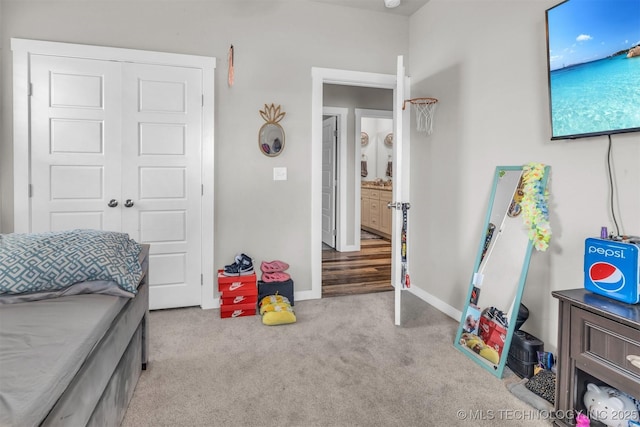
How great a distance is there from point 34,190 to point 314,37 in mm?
2682

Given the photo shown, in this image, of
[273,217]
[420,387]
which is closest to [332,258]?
[273,217]

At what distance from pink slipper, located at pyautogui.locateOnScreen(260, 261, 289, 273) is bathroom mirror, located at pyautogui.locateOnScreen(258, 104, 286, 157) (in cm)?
98

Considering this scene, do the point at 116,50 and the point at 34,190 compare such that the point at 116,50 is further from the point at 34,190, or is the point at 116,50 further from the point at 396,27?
the point at 396,27

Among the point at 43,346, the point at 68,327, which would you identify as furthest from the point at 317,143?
the point at 43,346

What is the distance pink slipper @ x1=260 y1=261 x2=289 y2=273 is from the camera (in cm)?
345

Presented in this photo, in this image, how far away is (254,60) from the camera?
3412 mm

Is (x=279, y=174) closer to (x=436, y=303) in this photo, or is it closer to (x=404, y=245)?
(x=404, y=245)

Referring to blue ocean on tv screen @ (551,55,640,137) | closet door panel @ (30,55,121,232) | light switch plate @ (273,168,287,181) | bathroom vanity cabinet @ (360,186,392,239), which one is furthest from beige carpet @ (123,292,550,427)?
bathroom vanity cabinet @ (360,186,392,239)

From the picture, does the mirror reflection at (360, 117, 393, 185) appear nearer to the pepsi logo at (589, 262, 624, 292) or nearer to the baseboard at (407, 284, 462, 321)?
the baseboard at (407, 284, 462, 321)

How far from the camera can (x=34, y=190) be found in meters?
3.00

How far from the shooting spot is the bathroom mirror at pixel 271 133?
346cm

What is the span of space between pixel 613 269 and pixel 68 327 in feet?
7.06

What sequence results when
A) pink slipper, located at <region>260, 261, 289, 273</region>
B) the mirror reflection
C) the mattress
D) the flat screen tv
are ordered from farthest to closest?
the mirror reflection → pink slipper, located at <region>260, 261, 289, 273</region> → the flat screen tv → the mattress

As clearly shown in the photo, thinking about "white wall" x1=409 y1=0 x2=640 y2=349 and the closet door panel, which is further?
the closet door panel
